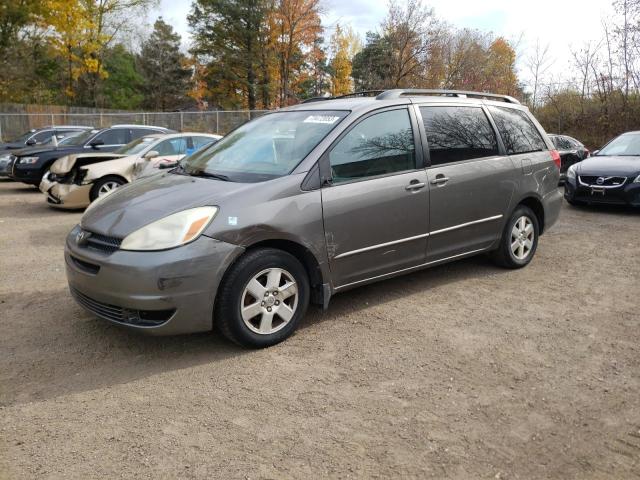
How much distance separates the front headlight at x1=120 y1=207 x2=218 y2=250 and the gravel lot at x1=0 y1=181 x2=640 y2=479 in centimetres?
82

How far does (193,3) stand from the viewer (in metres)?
39.0

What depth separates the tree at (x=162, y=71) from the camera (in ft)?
172

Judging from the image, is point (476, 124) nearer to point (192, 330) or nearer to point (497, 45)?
point (192, 330)

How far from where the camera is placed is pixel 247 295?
11.8 ft

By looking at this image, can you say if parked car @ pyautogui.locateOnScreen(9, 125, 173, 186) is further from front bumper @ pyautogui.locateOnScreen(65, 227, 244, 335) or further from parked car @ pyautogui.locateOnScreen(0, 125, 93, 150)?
front bumper @ pyautogui.locateOnScreen(65, 227, 244, 335)

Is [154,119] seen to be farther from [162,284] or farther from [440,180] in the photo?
[162,284]

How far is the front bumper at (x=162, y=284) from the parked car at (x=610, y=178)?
7.92m

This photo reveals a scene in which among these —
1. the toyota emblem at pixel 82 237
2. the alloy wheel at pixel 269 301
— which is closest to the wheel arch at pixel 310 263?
the alloy wheel at pixel 269 301

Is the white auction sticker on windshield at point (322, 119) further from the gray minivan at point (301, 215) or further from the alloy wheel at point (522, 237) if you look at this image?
the alloy wheel at point (522, 237)

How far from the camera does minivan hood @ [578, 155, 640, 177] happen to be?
9.06m

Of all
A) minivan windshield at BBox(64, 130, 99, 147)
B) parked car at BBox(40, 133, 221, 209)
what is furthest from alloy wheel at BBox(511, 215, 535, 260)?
minivan windshield at BBox(64, 130, 99, 147)

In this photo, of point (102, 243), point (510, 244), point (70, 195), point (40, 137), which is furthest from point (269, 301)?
point (40, 137)

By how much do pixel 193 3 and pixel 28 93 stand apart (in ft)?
43.6

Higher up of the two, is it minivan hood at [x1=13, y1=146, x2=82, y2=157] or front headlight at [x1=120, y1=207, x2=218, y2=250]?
minivan hood at [x1=13, y1=146, x2=82, y2=157]
